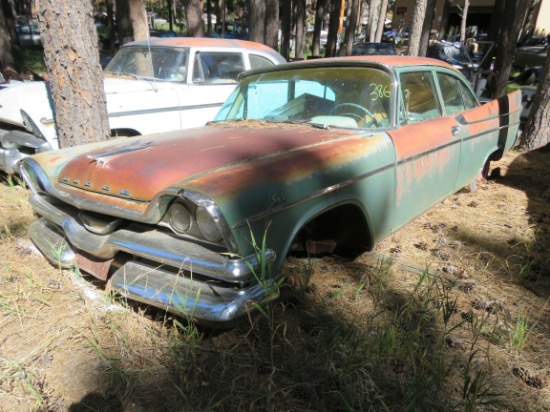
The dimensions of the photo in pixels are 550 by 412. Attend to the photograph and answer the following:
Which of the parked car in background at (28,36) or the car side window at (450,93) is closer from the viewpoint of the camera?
the car side window at (450,93)

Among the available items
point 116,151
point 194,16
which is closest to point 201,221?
point 116,151

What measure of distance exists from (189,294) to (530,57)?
66.1ft

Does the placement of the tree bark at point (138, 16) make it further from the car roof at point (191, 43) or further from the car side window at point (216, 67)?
the car side window at point (216, 67)

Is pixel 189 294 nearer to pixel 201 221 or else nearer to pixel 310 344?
pixel 201 221

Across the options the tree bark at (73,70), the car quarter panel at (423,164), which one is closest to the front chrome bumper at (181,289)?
the car quarter panel at (423,164)

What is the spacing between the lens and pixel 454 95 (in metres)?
4.03

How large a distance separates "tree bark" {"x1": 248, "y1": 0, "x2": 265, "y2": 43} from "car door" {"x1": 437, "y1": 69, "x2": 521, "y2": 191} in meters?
6.22

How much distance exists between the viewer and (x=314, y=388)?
75.6 inches

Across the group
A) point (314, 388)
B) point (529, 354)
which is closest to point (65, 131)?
point (314, 388)

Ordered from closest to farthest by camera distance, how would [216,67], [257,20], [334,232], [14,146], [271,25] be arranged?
[334,232], [14,146], [216,67], [257,20], [271,25]

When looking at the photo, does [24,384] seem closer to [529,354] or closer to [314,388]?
[314,388]

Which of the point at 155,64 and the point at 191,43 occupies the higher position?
the point at 191,43

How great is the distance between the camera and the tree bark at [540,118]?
6395mm

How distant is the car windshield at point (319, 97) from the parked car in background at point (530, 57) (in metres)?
17.6
